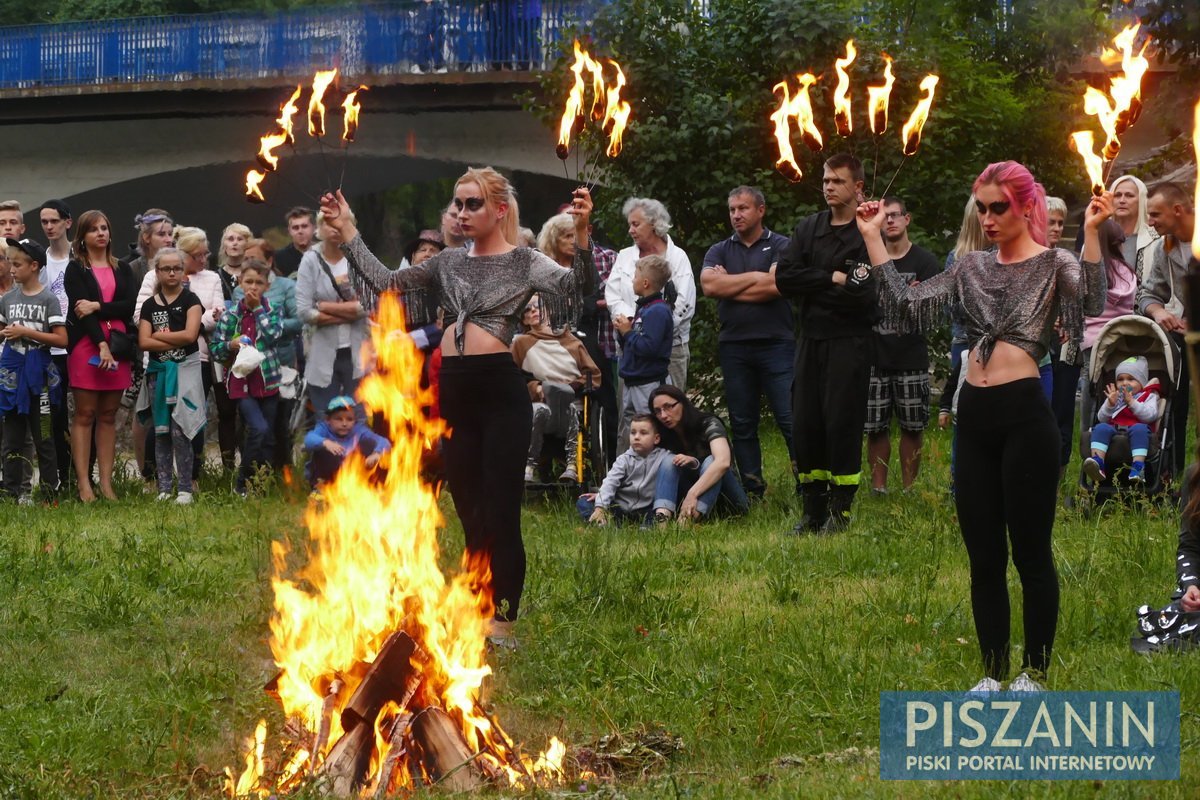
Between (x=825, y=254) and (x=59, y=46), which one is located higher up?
(x=59, y=46)

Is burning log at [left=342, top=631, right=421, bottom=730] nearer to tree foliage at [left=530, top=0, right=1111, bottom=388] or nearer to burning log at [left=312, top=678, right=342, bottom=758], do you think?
burning log at [left=312, top=678, right=342, bottom=758]

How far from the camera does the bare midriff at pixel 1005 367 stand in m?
6.42

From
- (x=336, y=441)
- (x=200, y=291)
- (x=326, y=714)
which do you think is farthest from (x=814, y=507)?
(x=200, y=291)

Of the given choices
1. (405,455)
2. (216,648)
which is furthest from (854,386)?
(216,648)

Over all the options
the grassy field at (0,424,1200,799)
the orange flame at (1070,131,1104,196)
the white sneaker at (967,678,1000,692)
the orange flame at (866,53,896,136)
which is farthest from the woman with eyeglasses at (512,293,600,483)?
the white sneaker at (967,678,1000,692)

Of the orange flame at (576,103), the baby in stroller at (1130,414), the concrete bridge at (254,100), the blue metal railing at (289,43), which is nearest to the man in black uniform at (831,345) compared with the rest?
the baby in stroller at (1130,414)

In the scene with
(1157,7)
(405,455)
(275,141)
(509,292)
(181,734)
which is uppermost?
(1157,7)

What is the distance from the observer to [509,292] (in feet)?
25.0

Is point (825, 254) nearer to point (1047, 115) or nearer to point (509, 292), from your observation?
point (509, 292)

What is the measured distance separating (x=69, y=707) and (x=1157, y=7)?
49.6 ft

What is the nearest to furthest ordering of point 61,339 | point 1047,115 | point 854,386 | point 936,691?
point 936,691 < point 854,386 < point 61,339 < point 1047,115

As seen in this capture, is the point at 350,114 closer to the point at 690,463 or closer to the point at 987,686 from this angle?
the point at 987,686

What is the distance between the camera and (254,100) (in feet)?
87.2

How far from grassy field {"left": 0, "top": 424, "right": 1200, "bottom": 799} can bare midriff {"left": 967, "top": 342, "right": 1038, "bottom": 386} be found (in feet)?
4.01
